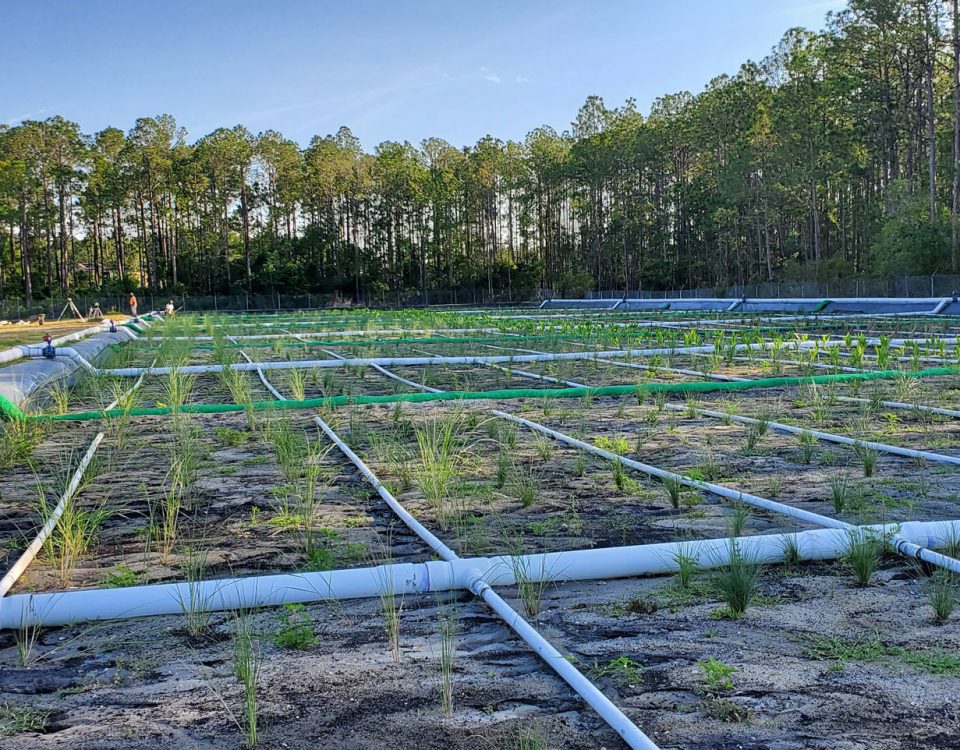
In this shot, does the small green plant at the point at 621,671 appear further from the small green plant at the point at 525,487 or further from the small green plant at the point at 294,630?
the small green plant at the point at 525,487

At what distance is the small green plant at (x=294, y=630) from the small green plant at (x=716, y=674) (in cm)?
104

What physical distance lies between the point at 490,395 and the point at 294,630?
15.0ft

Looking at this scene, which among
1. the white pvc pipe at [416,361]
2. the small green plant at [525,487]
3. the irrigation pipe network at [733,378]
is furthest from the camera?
the white pvc pipe at [416,361]

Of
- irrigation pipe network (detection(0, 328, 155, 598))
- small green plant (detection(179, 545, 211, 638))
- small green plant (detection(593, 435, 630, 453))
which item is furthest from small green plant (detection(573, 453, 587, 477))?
irrigation pipe network (detection(0, 328, 155, 598))

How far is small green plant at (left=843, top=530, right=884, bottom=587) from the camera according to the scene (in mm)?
2541

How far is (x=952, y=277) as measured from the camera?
24.3 metres

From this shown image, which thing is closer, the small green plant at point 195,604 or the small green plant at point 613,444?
the small green plant at point 195,604

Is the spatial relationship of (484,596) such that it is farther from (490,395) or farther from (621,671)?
(490,395)

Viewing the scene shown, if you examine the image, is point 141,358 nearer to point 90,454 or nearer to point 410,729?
point 90,454

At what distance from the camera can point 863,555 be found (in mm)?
2553

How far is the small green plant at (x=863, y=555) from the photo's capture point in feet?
8.34

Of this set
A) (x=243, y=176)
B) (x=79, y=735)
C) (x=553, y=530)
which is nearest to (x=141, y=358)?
(x=553, y=530)

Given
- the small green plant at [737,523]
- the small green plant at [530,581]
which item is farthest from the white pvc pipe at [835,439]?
the small green plant at [530,581]

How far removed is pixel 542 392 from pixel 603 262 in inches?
2010
